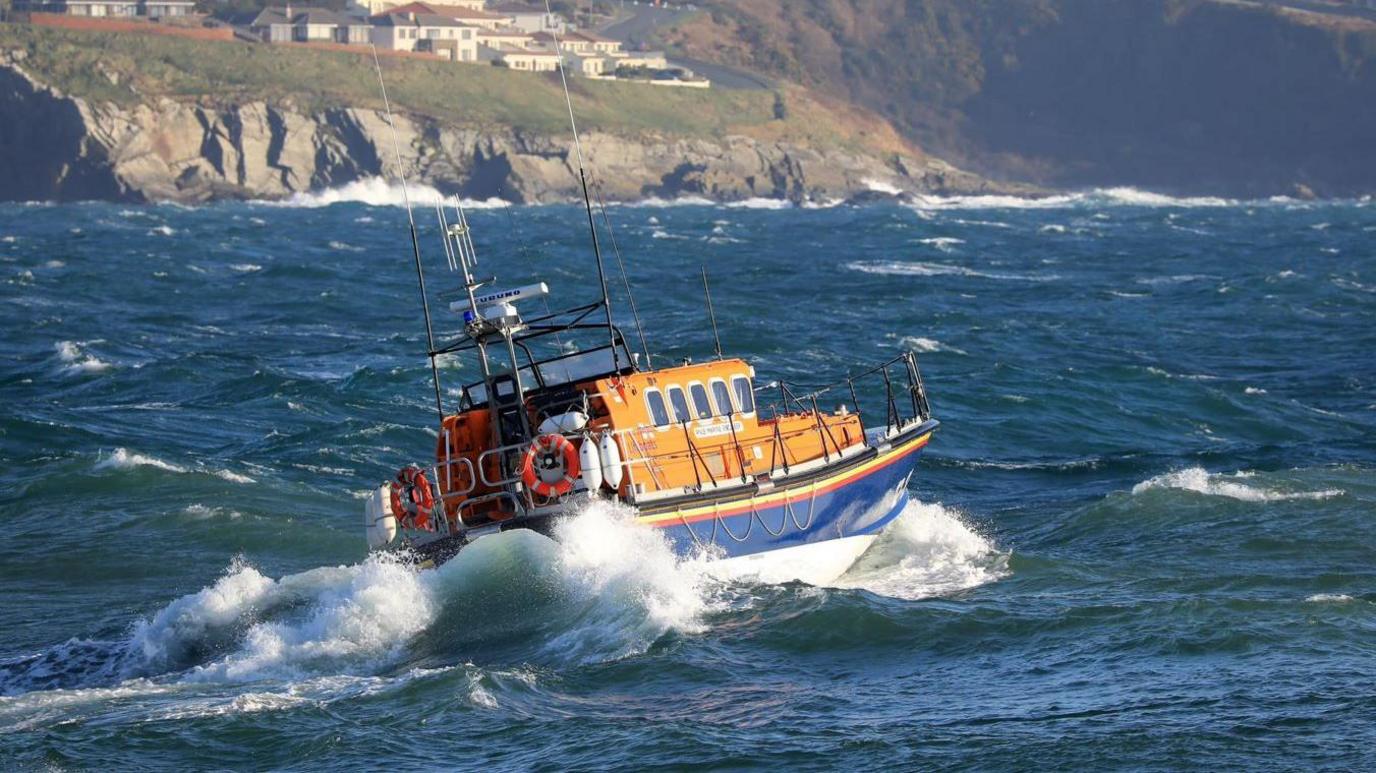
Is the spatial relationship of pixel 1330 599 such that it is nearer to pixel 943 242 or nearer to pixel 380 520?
pixel 380 520

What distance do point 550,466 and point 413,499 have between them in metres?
1.70

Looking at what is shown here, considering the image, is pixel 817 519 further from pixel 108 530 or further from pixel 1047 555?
pixel 108 530

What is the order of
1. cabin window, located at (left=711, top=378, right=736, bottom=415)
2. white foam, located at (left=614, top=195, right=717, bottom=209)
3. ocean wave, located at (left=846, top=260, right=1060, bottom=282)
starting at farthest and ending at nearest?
white foam, located at (left=614, top=195, right=717, bottom=209) < ocean wave, located at (left=846, top=260, right=1060, bottom=282) < cabin window, located at (left=711, top=378, right=736, bottom=415)

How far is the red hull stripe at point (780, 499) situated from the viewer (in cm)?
1973

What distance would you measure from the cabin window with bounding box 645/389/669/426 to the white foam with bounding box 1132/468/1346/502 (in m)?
8.71

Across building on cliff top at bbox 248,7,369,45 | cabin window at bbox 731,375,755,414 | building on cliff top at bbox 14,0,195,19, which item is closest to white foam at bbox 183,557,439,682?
cabin window at bbox 731,375,755,414

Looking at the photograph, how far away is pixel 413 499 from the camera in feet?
66.4

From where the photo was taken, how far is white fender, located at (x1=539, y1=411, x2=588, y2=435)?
2005 cm

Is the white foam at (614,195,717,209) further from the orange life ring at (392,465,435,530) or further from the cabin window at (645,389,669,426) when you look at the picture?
the orange life ring at (392,465,435,530)

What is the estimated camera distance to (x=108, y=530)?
24.8 metres

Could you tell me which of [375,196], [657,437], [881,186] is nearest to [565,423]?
[657,437]

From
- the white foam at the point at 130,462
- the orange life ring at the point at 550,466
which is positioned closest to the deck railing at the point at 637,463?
the orange life ring at the point at 550,466

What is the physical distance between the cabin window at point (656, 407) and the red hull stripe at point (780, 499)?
4.42 feet

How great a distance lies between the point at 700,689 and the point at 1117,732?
3.82m
